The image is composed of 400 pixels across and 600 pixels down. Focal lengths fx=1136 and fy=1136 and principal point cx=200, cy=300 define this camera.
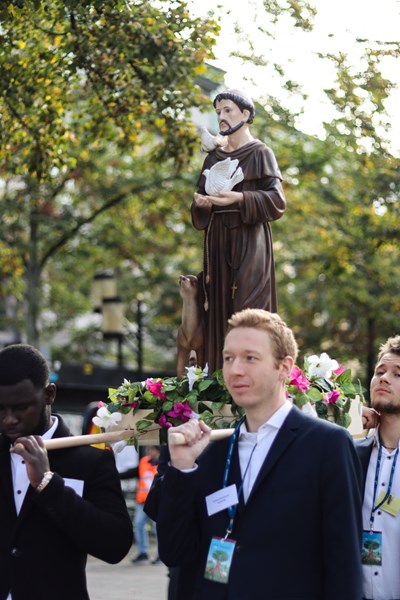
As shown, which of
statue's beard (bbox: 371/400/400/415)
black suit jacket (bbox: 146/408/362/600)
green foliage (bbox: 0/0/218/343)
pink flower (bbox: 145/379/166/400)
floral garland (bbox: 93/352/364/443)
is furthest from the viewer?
green foliage (bbox: 0/0/218/343)

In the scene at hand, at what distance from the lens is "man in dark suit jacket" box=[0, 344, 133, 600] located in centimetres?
458

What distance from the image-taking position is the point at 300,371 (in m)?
6.05

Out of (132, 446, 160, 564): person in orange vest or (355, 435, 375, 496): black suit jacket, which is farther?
(132, 446, 160, 564): person in orange vest

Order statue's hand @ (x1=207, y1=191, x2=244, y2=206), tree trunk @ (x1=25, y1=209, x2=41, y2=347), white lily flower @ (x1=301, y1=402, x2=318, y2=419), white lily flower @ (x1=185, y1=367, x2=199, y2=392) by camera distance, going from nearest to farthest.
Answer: white lily flower @ (x1=301, y1=402, x2=318, y2=419) < white lily flower @ (x1=185, y1=367, x2=199, y2=392) < statue's hand @ (x1=207, y1=191, x2=244, y2=206) < tree trunk @ (x1=25, y1=209, x2=41, y2=347)

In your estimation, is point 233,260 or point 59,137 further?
point 59,137

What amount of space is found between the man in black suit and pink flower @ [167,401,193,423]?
1163mm

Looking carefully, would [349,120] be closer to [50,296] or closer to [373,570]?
[373,570]

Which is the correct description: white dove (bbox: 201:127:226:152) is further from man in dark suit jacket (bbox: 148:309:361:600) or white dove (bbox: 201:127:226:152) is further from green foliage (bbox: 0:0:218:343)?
man in dark suit jacket (bbox: 148:309:361:600)

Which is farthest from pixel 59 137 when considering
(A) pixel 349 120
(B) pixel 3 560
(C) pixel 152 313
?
(C) pixel 152 313

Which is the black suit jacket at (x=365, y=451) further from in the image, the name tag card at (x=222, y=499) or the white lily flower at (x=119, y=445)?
the white lily flower at (x=119, y=445)

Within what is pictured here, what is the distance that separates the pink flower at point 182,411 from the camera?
6215 millimetres

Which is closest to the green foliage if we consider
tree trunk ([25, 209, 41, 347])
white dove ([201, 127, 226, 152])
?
white dove ([201, 127, 226, 152])

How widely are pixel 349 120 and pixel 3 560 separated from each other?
6.26 metres

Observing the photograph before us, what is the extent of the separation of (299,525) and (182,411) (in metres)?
2.18
